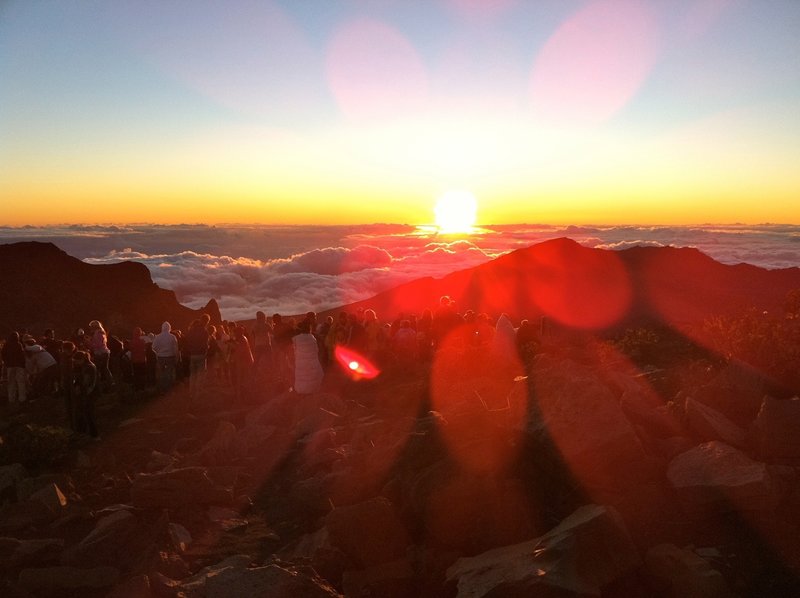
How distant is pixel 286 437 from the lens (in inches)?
440

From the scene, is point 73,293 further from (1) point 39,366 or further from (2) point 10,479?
(2) point 10,479

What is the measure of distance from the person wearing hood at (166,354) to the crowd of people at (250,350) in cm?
2

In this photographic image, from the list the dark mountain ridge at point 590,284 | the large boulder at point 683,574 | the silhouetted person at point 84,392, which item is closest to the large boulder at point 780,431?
the large boulder at point 683,574

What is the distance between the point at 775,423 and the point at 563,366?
7.83 feet

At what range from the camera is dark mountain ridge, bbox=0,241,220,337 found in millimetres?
72019

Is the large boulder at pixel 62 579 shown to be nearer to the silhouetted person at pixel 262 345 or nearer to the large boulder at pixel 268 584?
the large boulder at pixel 268 584

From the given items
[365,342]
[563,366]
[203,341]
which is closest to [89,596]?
[563,366]

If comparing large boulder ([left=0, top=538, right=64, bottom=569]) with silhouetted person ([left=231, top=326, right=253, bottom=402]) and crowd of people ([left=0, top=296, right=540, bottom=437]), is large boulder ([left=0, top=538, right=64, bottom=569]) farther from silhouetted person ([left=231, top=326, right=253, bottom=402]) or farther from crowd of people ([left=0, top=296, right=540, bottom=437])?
silhouetted person ([left=231, top=326, right=253, bottom=402])

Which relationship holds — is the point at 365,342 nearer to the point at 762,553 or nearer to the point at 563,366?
the point at 563,366

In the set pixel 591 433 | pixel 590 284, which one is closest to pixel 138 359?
pixel 591 433

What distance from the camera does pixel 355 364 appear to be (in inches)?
603

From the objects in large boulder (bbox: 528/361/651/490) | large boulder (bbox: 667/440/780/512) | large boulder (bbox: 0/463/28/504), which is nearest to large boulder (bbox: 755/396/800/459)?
large boulder (bbox: 667/440/780/512)

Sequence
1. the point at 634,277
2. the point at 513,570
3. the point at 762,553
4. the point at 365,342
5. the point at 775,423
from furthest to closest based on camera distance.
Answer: the point at 634,277, the point at 365,342, the point at 775,423, the point at 762,553, the point at 513,570

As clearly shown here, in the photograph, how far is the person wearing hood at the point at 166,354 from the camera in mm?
14102
